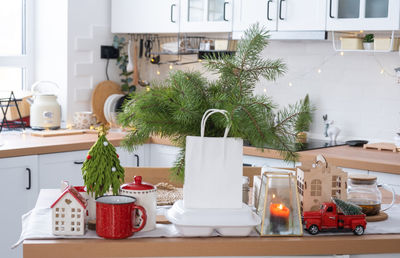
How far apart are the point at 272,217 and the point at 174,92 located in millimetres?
449

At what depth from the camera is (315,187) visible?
5.86 ft

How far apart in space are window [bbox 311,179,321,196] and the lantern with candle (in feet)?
0.44

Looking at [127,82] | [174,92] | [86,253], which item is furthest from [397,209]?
[127,82]

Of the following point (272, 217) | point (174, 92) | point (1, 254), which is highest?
point (174, 92)

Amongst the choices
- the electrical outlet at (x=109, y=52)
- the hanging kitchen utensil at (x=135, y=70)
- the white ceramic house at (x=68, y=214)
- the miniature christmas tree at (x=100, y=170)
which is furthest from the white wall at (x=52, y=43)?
the white ceramic house at (x=68, y=214)

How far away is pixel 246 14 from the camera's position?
3836 mm

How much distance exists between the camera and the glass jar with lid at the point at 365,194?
6.16 feet

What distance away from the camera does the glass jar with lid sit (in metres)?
1.88

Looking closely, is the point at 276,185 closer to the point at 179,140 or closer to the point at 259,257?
the point at 259,257

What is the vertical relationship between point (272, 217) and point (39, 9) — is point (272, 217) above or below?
below

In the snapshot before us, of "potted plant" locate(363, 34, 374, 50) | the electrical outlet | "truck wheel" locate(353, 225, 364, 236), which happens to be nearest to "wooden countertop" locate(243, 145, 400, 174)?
"potted plant" locate(363, 34, 374, 50)

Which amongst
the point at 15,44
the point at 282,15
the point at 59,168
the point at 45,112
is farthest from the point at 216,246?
the point at 15,44

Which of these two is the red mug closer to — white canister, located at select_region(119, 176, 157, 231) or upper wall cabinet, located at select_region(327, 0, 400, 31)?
white canister, located at select_region(119, 176, 157, 231)

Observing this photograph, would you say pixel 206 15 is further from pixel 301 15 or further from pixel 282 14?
pixel 301 15
